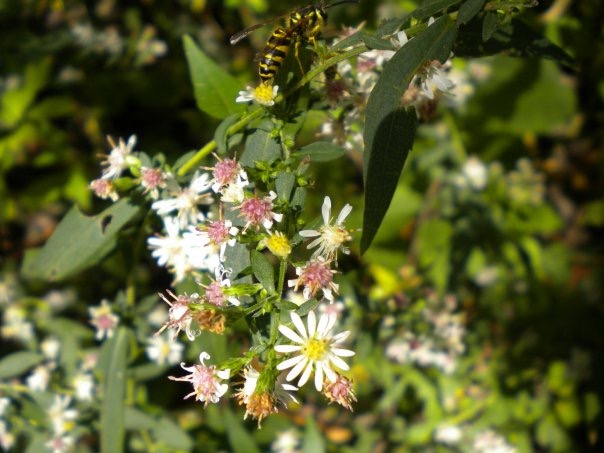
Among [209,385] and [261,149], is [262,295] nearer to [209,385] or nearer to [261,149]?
[209,385]

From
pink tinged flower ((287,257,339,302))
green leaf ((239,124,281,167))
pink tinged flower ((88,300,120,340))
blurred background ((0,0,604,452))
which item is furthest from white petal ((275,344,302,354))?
pink tinged flower ((88,300,120,340))

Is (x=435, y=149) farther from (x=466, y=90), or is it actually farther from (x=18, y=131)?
(x=18, y=131)

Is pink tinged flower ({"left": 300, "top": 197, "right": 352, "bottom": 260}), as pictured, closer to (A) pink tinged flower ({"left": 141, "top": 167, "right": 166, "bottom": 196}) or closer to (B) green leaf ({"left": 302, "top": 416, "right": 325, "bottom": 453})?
(A) pink tinged flower ({"left": 141, "top": 167, "right": 166, "bottom": 196})

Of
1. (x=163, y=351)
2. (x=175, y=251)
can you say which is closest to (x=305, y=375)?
(x=175, y=251)

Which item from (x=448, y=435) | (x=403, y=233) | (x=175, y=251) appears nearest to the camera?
(x=175, y=251)

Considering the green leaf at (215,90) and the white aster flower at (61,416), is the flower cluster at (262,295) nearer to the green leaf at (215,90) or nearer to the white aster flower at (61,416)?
the green leaf at (215,90)

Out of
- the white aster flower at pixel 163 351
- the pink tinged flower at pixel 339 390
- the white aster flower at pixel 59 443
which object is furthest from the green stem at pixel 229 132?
the white aster flower at pixel 59 443
